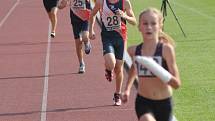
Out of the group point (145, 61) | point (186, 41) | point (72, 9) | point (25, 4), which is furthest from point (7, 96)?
point (25, 4)

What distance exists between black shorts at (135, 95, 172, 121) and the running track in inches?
110

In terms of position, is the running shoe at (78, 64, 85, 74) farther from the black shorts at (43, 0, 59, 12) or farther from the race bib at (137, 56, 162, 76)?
the race bib at (137, 56, 162, 76)

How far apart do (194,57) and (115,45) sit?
5.08 m

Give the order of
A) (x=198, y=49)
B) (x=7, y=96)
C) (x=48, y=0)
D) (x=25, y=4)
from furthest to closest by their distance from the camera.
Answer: (x=25, y=4), (x=48, y=0), (x=198, y=49), (x=7, y=96)

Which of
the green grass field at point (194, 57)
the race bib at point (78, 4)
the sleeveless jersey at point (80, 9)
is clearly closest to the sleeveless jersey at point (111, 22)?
the green grass field at point (194, 57)

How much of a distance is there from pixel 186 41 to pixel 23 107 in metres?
8.26

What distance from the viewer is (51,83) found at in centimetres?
1211

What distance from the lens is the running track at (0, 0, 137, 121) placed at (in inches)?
378

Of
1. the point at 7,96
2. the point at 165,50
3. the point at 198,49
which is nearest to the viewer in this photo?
the point at 165,50

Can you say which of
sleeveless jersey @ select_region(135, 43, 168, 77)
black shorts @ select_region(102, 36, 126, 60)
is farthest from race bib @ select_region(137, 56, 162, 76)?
black shorts @ select_region(102, 36, 126, 60)

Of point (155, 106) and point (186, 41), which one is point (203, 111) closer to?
point (155, 106)

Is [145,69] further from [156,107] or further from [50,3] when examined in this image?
[50,3]

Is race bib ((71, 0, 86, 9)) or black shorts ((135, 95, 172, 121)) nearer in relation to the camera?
black shorts ((135, 95, 172, 121))

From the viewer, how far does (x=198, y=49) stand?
621 inches
